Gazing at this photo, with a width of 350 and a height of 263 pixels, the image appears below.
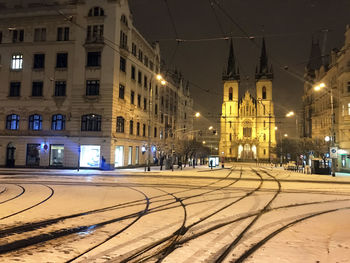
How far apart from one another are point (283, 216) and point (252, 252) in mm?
4109

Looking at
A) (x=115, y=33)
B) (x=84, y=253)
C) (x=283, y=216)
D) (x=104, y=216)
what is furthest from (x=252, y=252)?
(x=115, y=33)

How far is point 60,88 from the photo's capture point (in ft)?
116

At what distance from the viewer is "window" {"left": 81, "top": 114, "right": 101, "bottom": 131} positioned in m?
33.9

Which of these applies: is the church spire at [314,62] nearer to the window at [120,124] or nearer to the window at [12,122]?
the window at [120,124]

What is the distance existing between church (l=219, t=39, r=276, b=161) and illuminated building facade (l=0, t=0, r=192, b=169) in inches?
2850

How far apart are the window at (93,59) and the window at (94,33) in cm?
157

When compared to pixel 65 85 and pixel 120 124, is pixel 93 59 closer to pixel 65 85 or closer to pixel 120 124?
pixel 65 85

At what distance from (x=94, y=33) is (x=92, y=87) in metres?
6.38

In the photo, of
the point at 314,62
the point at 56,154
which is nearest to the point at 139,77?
the point at 56,154

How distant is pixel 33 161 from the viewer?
34906mm

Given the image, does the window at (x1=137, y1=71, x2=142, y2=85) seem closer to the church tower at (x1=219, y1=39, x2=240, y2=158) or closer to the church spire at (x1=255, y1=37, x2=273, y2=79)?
the church tower at (x1=219, y1=39, x2=240, y2=158)

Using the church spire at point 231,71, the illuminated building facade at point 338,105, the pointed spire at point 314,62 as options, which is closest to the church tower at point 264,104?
the church spire at point 231,71

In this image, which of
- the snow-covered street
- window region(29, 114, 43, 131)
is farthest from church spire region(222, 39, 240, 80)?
the snow-covered street

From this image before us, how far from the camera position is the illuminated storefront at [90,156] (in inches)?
1320
